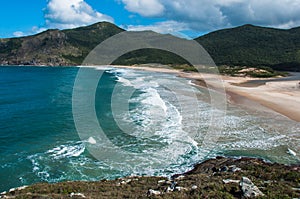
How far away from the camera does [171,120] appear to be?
27.6m

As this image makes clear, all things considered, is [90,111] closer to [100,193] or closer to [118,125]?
[118,125]

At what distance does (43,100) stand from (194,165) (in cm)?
3193

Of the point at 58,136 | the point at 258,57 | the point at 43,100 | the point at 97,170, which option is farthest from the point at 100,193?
the point at 258,57

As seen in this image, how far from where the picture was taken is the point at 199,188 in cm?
985

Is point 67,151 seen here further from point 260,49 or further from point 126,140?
point 260,49

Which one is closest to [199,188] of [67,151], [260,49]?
[67,151]

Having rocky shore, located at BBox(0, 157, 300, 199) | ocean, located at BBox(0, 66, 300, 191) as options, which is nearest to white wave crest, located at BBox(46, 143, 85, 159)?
ocean, located at BBox(0, 66, 300, 191)

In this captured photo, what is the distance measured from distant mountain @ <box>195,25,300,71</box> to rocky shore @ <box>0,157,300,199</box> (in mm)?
111850

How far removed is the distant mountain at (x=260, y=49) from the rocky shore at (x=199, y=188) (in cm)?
11185

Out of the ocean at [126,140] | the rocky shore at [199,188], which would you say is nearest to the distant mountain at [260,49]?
the ocean at [126,140]

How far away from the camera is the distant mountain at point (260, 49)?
438 feet

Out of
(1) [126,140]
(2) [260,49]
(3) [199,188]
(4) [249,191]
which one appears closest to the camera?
(4) [249,191]

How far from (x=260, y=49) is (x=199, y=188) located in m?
166

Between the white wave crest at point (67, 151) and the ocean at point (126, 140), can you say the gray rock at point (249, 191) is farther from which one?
the white wave crest at point (67, 151)
